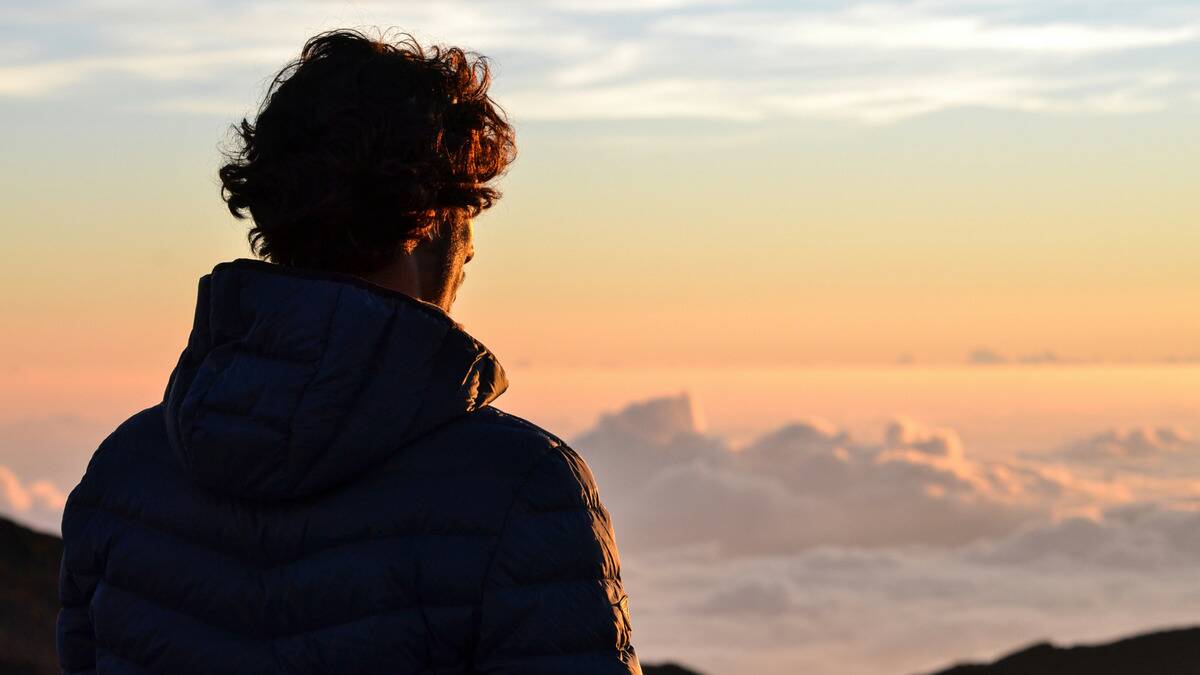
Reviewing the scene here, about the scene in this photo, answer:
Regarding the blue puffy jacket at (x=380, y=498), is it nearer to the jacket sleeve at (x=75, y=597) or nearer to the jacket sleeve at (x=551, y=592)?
the jacket sleeve at (x=551, y=592)

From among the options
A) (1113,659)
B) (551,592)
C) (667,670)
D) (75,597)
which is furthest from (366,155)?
(667,670)

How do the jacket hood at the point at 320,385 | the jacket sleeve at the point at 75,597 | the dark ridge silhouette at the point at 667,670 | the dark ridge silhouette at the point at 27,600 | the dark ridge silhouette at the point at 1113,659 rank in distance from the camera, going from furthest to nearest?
the dark ridge silhouette at the point at 667,670, the dark ridge silhouette at the point at 27,600, the dark ridge silhouette at the point at 1113,659, the jacket sleeve at the point at 75,597, the jacket hood at the point at 320,385

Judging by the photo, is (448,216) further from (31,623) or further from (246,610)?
(31,623)

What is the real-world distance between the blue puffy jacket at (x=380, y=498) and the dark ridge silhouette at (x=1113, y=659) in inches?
472

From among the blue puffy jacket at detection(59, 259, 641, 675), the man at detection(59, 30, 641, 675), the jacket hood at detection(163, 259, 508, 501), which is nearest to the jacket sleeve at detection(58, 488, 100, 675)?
the man at detection(59, 30, 641, 675)

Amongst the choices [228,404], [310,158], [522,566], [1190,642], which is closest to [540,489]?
[522,566]

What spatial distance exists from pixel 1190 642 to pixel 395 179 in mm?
13066

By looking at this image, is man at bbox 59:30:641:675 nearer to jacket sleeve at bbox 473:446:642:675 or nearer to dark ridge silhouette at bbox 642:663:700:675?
jacket sleeve at bbox 473:446:642:675

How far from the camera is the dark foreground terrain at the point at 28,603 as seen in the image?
13.5m

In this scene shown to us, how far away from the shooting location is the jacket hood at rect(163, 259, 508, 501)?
263 centimetres

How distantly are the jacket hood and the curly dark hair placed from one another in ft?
0.67

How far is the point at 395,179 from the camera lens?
289cm

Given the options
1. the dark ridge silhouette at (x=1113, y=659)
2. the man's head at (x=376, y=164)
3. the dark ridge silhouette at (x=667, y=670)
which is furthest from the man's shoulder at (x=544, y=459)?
the dark ridge silhouette at (x=667, y=670)

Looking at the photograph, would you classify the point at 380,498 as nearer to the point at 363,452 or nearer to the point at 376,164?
the point at 363,452
